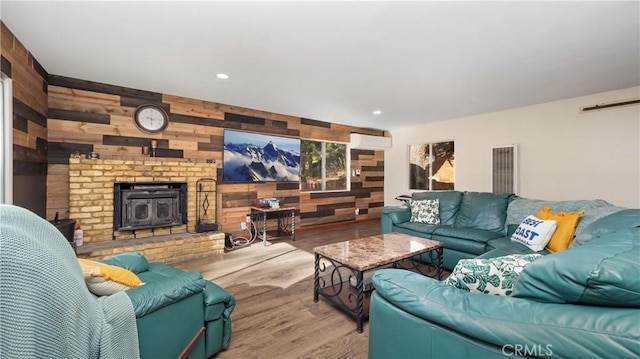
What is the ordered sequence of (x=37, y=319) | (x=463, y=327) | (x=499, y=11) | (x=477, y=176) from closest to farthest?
(x=37, y=319), (x=463, y=327), (x=499, y=11), (x=477, y=176)

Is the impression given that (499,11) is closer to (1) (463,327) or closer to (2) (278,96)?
(1) (463,327)

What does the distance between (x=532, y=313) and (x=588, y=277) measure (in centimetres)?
21

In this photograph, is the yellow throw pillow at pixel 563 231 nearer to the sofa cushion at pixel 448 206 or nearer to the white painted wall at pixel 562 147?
the sofa cushion at pixel 448 206

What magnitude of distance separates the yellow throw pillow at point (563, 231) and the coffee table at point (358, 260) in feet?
3.34

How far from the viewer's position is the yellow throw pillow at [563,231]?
2.48m

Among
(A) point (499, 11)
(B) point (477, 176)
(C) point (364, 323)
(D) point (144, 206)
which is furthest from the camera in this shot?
(B) point (477, 176)

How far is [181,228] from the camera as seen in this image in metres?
4.04

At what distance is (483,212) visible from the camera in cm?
361

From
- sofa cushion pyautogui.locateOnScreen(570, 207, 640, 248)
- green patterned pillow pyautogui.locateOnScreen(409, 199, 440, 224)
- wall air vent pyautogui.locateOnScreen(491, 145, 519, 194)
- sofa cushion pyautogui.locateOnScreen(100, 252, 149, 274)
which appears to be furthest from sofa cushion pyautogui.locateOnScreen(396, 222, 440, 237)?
sofa cushion pyautogui.locateOnScreen(100, 252, 149, 274)

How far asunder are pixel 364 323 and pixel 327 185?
4.20m

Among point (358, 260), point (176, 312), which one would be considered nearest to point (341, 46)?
point (358, 260)

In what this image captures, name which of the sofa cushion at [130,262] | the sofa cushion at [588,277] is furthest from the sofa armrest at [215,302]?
the sofa cushion at [588,277]

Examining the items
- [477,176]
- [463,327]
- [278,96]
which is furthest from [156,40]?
[477,176]

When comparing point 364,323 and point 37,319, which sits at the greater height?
point 37,319
